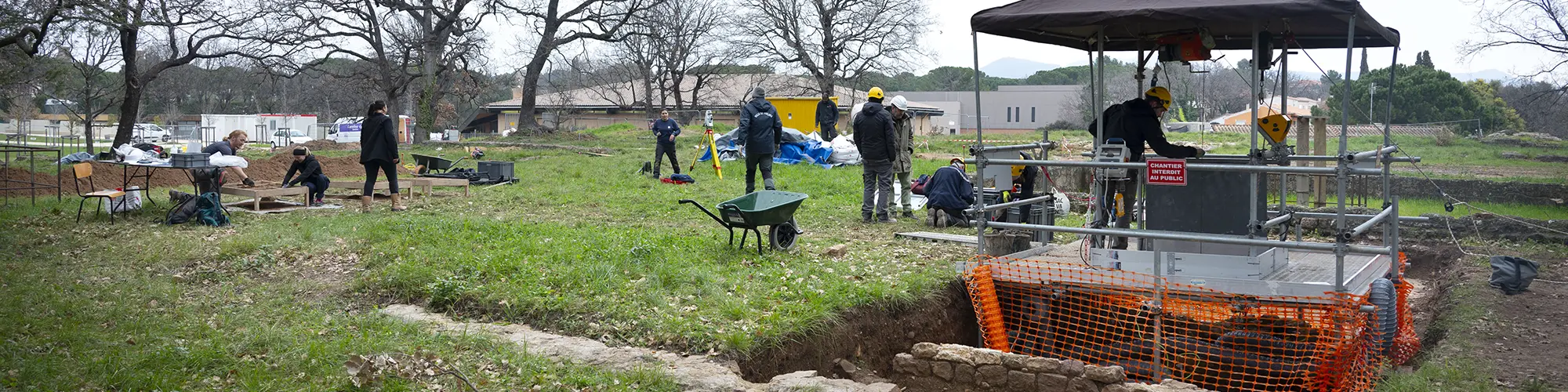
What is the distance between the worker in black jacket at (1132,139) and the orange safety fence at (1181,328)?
755 millimetres

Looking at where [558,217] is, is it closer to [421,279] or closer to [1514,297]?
[421,279]

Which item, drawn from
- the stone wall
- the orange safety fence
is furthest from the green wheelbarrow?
the stone wall

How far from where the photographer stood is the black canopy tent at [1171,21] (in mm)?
6379

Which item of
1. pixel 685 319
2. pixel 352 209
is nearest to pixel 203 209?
pixel 352 209

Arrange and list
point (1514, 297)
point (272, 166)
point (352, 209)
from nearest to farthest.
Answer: point (1514, 297) → point (352, 209) → point (272, 166)

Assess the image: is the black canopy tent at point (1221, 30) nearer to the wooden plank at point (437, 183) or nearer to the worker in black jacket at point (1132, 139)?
the worker in black jacket at point (1132, 139)

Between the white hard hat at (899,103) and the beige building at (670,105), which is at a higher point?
the beige building at (670,105)

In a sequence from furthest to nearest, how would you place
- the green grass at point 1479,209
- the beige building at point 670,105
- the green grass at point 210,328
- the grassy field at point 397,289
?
the beige building at point 670,105
the green grass at point 1479,209
the grassy field at point 397,289
the green grass at point 210,328

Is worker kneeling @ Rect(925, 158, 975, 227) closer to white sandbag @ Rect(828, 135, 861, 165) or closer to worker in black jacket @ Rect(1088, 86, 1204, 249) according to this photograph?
worker in black jacket @ Rect(1088, 86, 1204, 249)

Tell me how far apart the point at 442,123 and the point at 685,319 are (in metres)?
63.7

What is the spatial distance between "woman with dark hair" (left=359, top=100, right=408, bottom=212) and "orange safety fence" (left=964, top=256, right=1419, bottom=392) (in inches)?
312

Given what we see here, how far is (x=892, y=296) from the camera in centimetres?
758

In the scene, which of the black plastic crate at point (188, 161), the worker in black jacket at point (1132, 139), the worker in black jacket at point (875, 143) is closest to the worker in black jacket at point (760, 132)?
the worker in black jacket at point (875, 143)

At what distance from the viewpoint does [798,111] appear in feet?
93.8
